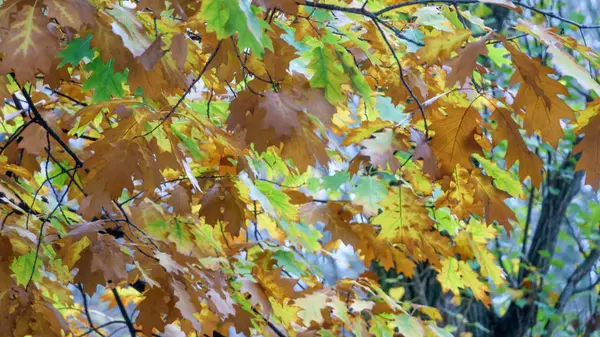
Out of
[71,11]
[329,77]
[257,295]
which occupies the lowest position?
[257,295]

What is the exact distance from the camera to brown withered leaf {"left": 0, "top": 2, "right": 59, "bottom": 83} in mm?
1303

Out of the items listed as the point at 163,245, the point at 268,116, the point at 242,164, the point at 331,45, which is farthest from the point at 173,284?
the point at 331,45

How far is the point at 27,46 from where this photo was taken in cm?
132

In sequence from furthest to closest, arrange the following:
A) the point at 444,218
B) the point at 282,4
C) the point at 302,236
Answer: the point at 302,236 → the point at 444,218 → the point at 282,4

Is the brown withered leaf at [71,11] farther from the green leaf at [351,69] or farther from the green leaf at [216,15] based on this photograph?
the green leaf at [351,69]

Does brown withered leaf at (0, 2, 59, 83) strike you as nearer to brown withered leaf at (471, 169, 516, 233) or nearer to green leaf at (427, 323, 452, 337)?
brown withered leaf at (471, 169, 516, 233)

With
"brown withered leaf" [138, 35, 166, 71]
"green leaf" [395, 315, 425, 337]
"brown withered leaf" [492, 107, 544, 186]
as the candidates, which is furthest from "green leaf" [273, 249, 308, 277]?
"brown withered leaf" [138, 35, 166, 71]

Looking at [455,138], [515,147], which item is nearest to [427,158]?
[455,138]

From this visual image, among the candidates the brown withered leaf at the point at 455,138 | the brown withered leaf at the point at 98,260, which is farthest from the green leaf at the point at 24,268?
the brown withered leaf at the point at 455,138

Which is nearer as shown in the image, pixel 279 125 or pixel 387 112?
pixel 279 125

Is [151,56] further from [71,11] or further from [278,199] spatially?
[278,199]

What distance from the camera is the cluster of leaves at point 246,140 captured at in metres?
1.42

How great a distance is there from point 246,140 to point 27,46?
50 cm

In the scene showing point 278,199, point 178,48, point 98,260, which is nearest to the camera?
point 178,48
